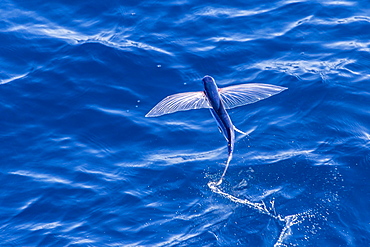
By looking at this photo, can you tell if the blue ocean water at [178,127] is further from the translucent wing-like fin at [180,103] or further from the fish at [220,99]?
the translucent wing-like fin at [180,103]

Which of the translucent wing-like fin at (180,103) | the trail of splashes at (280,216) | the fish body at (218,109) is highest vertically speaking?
the translucent wing-like fin at (180,103)

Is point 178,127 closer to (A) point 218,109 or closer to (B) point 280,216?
(B) point 280,216

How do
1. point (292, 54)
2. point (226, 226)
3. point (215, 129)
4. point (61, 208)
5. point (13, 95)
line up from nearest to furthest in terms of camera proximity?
point (226, 226)
point (61, 208)
point (215, 129)
point (13, 95)
point (292, 54)

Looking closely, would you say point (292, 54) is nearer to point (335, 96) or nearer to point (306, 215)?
point (335, 96)

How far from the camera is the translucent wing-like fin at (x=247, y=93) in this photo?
10844 mm

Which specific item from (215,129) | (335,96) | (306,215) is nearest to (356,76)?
(335,96)

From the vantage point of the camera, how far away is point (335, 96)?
591 inches

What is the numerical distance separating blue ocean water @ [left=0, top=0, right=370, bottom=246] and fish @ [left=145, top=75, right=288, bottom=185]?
2207 millimetres

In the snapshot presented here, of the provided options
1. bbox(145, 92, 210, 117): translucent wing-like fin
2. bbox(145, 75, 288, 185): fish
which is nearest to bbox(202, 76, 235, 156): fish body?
bbox(145, 75, 288, 185): fish

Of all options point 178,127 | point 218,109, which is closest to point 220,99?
point 218,109

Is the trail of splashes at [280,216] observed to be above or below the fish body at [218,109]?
below

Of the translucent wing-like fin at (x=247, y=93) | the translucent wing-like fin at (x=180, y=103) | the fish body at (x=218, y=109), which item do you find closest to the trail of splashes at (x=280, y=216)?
the fish body at (x=218, y=109)

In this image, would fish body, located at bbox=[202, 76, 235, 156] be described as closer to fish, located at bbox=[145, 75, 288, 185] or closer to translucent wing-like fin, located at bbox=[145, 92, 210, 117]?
fish, located at bbox=[145, 75, 288, 185]

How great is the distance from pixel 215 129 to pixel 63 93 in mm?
3963
